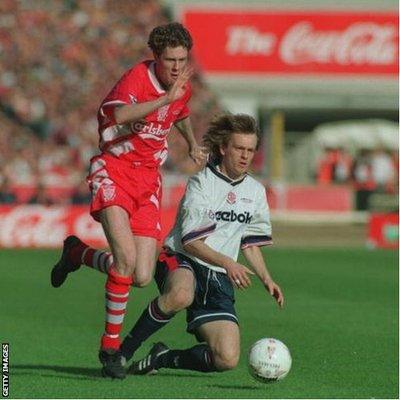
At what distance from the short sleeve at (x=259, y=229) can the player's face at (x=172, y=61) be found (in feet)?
3.14

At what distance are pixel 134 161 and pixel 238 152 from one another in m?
0.87

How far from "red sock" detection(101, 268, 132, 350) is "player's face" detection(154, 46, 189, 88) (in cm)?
132

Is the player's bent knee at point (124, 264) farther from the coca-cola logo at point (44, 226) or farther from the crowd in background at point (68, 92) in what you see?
the crowd in background at point (68, 92)

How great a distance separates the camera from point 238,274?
776 centimetres

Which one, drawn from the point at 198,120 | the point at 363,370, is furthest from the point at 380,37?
the point at 363,370

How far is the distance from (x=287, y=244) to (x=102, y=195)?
61.9ft

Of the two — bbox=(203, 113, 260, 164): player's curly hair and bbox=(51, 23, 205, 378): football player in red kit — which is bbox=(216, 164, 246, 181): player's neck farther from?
bbox=(51, 23, 205, 378): football player in red kit

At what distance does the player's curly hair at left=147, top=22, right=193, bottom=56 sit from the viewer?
825cm

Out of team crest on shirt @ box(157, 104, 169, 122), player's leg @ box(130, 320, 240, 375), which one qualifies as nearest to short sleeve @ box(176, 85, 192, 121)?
team crest on shirt @ box(157, 104, 169, 122)

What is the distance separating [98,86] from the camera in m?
34.3

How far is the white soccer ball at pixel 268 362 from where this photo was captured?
7.99 m

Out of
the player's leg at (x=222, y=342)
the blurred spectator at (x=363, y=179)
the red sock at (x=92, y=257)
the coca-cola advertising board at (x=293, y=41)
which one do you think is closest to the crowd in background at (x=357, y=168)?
the blurred spectator at (x=363, y=179)

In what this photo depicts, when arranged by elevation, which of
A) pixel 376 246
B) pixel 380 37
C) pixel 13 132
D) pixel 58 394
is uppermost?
pixel 380 37

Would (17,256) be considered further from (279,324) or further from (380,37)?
(380,37)
